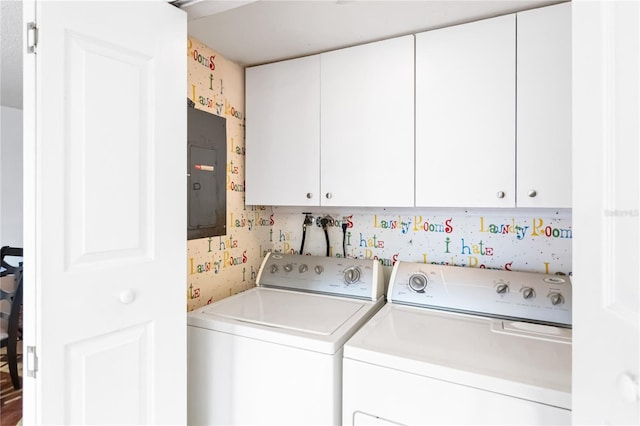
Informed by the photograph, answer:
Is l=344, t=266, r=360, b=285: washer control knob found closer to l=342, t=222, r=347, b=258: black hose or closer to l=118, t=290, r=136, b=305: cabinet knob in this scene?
l=342, t=222, r=347, b=258: black hose

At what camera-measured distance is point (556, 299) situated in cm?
150

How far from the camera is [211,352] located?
59.4 inches

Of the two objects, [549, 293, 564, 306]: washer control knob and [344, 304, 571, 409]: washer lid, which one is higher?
[549, 293, 564, 306]: washer control knob

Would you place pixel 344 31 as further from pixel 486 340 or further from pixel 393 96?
pixel 486 340

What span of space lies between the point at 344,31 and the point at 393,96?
39 cm

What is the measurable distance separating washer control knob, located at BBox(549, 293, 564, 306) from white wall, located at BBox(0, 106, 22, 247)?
492cm

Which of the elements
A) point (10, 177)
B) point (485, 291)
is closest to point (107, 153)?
point (485, 291)

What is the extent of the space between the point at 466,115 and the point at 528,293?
84 cm

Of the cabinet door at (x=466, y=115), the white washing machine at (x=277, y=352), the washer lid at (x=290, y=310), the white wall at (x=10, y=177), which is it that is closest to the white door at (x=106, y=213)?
the white washing machine at (x=277, y=352)

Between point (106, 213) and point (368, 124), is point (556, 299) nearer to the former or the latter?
point (368, 124)

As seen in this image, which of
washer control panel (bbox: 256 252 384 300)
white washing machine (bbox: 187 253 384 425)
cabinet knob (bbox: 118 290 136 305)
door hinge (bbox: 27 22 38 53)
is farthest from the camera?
washer control panel (bbox: 256 252 384 300)

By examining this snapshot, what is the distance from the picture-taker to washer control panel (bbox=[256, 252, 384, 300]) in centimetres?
186
